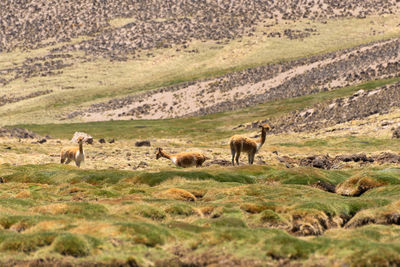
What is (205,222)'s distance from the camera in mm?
25438

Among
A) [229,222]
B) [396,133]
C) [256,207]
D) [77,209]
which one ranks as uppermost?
[77,209]

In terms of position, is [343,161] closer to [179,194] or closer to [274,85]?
[179,194]

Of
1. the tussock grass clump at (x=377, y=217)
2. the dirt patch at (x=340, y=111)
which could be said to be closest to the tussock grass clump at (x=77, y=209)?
the tussock grass clump at (x=377, y=217)

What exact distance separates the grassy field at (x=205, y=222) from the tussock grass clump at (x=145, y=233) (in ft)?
0.13

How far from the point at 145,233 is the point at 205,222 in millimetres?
4382

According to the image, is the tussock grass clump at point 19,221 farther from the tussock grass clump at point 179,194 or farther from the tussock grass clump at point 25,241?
the tussock grass clump at point 179,194

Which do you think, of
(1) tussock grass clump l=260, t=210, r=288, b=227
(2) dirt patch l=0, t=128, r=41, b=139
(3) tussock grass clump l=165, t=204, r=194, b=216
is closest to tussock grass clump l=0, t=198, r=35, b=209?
(3) tussock grass clump l=165, t=204, r=194, b=216

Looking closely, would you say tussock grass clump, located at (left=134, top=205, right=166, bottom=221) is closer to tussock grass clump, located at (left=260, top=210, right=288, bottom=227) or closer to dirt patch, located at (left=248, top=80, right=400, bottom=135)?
tussock grass clump, located at (left=260, top=210, right=288, bottom=227)

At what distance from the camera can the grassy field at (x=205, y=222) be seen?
64.6ft

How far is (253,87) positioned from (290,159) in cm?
11718

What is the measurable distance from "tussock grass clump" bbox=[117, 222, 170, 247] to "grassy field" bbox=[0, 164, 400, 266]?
0.13ft

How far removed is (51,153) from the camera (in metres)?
84.6

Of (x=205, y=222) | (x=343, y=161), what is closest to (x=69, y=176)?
(x=205, y=222)

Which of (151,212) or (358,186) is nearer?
(151,212)
